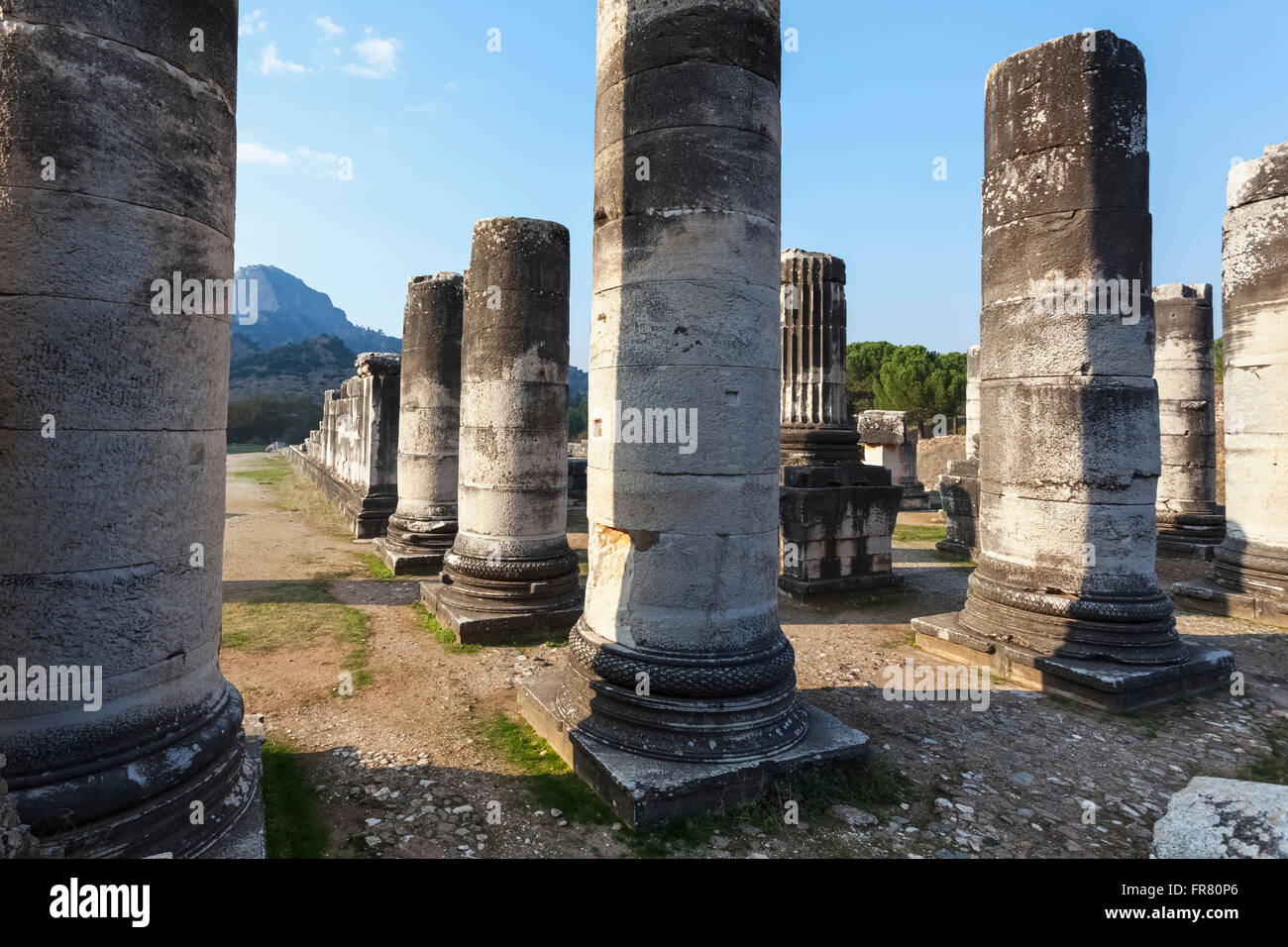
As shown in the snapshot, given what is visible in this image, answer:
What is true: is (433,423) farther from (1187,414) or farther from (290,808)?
(1187,414)

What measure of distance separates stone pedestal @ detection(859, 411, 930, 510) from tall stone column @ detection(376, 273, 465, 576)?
1461 centimetres

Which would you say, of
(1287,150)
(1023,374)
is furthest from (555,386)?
(1287,150)

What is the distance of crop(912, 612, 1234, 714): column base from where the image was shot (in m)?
6.56

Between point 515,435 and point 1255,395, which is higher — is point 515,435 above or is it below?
below

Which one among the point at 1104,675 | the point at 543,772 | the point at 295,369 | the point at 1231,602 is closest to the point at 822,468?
the point at 1104,675

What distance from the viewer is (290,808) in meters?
4.70

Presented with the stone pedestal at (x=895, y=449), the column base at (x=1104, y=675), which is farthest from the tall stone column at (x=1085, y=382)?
the stone pedestal at (x=895, y=449)

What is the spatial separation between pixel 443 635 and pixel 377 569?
4.28m

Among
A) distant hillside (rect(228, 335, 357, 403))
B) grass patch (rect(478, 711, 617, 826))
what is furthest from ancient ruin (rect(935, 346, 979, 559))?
distant hillside (rect(228, 335, 357, 403))

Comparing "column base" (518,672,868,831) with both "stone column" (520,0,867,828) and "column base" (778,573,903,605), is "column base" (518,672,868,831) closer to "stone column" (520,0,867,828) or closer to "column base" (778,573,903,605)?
"stone column" (520,0,867,828)

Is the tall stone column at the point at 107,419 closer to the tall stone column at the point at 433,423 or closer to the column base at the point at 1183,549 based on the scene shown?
the tall stone column at the point at 433,423

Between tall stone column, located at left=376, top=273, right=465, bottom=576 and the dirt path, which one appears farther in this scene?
tall stone column, located at left=376, top=273, right=465, bottom=576

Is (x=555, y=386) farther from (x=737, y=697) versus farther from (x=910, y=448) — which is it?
(x=910, y=448)
